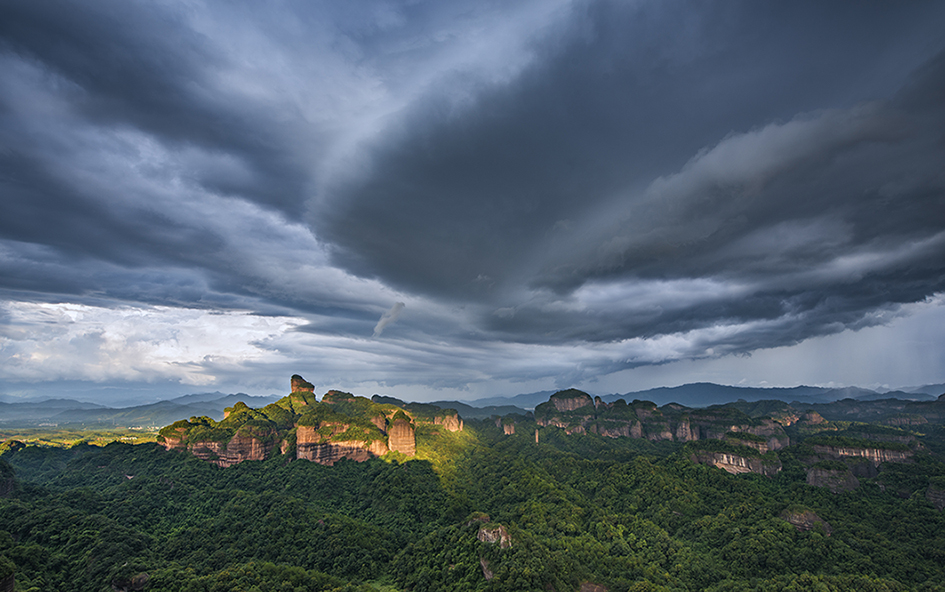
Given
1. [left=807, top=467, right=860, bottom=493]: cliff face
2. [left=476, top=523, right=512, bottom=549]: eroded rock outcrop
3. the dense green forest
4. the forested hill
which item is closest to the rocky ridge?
the forested hill

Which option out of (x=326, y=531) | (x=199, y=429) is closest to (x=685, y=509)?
(x=326, y=531)

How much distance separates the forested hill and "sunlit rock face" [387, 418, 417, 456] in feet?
17.2

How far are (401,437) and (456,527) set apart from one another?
74127mm

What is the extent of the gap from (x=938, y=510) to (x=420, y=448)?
165813 millimetres

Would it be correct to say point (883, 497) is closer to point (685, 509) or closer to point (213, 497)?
point (685, 509)

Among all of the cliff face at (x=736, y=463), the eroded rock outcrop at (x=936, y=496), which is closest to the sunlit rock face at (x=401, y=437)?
the cliff face at (x=736, y=463)

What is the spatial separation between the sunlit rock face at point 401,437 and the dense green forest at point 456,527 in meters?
7.27

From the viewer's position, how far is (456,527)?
88938mm

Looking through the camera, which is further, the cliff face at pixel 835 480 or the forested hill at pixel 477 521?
the cliff face at pixel 835 480

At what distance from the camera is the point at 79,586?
2368 inches

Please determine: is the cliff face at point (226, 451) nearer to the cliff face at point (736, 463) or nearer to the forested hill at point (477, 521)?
the forested hill at point (477, 521)

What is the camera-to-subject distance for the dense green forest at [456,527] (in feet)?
220

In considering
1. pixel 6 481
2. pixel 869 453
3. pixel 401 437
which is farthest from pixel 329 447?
pixel 869 453

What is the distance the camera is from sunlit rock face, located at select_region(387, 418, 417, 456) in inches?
6186
